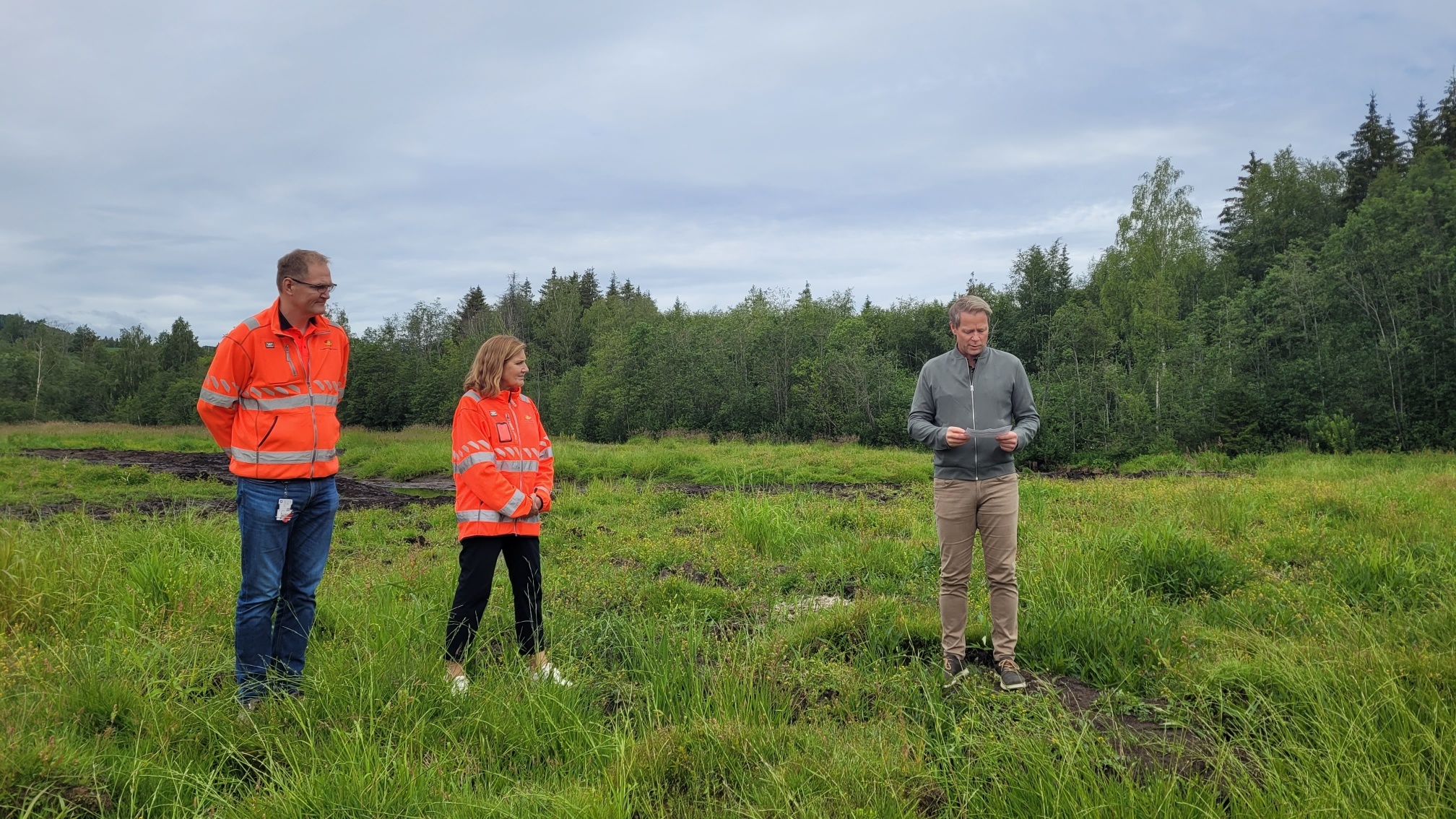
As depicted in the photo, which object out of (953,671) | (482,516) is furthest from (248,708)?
(953,671)

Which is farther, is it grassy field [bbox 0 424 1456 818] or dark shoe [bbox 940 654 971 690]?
dark shoe [bbox 940 654 971 690]

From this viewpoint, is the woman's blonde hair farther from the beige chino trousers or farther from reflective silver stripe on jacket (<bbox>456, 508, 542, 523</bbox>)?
the beige chino trousers

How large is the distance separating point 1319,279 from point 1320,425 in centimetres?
775

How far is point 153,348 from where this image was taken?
239 feet

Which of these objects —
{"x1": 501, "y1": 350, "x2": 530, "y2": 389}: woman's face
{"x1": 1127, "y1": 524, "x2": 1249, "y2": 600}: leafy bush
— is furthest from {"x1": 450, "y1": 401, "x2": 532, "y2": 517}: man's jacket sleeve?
{"x1": 1127, "y1": 524, "x2": 1249, "y2": 600}: leafy bush

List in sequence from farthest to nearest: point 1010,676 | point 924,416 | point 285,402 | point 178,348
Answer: point 178,348, point 924,416, point 1010,676, point 285,402

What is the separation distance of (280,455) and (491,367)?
3.79 ft

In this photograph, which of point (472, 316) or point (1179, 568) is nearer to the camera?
point (1179, 568)

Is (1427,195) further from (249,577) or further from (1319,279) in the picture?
(249,577)

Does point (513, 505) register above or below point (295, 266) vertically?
below

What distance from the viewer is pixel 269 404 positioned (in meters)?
3.70

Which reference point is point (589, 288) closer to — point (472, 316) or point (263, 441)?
point (472, 316)

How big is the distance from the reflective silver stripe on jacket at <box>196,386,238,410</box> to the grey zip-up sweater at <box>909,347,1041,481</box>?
3.67 metres

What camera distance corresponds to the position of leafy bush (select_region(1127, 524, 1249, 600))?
5980mm
